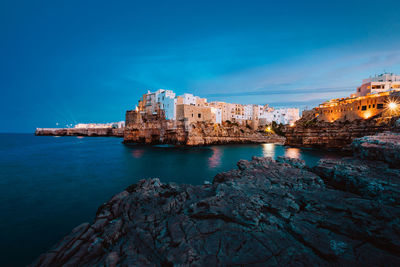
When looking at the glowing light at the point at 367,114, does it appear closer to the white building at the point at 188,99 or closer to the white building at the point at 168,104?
the white building at the point at 188,99

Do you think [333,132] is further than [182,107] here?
No

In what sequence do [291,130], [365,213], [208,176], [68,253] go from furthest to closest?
[291,130] → [208,176] → [365,213] → [68,253]

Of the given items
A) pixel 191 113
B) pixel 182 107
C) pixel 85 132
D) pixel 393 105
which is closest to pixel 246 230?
pixel 182 107

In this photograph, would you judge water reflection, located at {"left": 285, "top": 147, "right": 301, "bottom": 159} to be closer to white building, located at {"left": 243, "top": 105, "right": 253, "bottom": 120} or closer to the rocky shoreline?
the rocky shoreline

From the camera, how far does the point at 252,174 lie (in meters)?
9.56

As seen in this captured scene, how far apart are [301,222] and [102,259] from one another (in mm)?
5456

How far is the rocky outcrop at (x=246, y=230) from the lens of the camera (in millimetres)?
3805

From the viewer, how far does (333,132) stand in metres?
33.5

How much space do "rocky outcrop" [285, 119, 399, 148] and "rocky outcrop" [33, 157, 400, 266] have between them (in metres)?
29.1

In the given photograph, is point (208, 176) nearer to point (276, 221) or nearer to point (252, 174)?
point (252, 174)

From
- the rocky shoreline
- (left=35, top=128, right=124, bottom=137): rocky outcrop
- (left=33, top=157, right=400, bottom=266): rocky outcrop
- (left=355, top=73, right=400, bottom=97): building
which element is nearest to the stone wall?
(left=355, top=73, right=400, bottom=97): building

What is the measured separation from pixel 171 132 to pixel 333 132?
35.6m

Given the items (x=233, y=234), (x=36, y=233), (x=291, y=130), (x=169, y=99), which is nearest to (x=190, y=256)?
(x=233, y=234)

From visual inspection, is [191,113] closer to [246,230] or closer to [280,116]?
[246,230]
